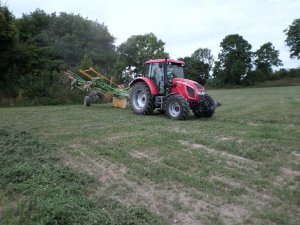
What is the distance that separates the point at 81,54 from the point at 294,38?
155 ft

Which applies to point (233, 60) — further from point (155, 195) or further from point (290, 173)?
point (155, 195)

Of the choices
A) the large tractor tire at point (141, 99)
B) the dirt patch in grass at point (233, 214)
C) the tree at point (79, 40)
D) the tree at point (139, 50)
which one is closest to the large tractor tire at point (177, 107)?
the large tractor tire at point (141, 99)

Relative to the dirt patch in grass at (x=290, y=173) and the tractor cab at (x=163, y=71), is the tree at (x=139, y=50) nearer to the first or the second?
the tractor cab at (x=163, y=71)

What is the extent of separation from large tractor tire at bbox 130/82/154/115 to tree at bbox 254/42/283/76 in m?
52.9

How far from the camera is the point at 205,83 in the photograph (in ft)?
189

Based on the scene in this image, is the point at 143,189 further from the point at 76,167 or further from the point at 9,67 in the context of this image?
the point at 9,67

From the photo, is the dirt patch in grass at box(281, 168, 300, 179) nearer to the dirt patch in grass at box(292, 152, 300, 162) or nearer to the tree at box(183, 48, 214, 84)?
the dirt patch in grass at box(292, 152, 300, 162)

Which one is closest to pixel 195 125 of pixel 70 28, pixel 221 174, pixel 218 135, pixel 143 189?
pixel 218 135

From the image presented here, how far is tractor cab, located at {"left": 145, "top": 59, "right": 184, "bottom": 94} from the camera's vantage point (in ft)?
36.6

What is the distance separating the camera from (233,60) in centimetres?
Result: 5778

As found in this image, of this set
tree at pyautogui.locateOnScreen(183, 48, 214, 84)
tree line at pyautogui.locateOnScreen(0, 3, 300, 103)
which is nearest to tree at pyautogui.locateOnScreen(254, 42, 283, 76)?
tree line at pyautogui.locateOnScreen(0, 3, 300, 103)

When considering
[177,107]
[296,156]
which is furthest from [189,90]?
[296,156]

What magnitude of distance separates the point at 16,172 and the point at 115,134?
126 inches

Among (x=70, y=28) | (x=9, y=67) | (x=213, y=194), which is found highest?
(x=70, y=28)
